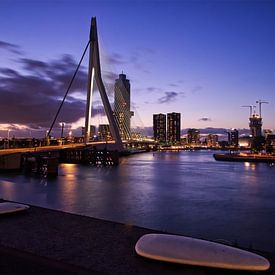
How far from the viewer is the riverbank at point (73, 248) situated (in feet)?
12.5

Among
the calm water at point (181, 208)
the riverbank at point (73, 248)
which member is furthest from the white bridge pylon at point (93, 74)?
the riverbank at point (73, 248)

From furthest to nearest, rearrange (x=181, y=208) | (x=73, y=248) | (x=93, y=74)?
(x=93, y=74) < (x=181, y=208) < (x=73, y=248)

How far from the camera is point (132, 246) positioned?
4.68 meters

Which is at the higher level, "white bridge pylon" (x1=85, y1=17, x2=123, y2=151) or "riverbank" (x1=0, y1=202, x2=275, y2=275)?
"white bridge pylon" (x1=85, y1=17, x2=123, y2=151)

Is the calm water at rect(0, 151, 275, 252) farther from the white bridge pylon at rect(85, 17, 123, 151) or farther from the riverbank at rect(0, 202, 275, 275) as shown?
the white bridge pylon at rect(85, 17, 123, 151)

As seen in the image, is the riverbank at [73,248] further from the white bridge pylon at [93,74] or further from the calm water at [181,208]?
the white bridge pylon at [93,74]

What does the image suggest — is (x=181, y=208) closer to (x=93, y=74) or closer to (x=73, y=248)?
(x=73, y=248)

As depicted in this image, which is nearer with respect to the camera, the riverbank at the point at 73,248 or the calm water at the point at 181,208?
the riverbank at the point at 73,248

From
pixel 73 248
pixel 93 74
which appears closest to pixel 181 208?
pixel 73 248

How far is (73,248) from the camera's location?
4559mm

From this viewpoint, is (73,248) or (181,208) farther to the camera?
(181,208)

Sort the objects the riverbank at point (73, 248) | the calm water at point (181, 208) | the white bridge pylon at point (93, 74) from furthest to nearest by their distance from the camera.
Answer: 1. the white bridge pylon at point (93, 74)
2. the calm water at point (181, 208)
3. the riverbank at point (73, 248)

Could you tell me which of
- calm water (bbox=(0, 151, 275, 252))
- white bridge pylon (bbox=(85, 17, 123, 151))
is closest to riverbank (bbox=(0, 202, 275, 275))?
calm water (bbox=(0, 151, 275, 252))

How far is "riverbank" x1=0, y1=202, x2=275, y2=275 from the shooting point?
380 centimetres
